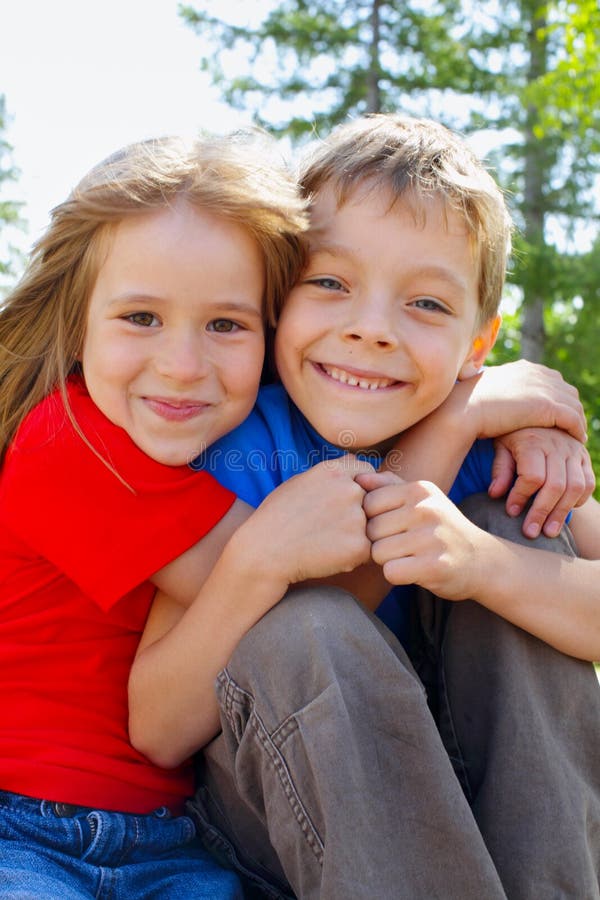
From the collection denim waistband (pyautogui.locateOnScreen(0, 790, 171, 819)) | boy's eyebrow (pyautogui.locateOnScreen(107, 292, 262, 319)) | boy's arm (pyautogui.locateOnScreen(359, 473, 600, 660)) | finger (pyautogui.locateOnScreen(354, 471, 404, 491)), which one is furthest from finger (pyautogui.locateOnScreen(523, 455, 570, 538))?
denim waistband (pyautogui.locateOnScreen(0, 790, 171, 819))

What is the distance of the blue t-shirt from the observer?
2164 millimetres

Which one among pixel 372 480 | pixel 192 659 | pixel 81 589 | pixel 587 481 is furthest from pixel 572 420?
pixel 81 589

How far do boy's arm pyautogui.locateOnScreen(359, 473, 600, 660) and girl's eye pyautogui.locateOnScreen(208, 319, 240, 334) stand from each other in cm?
48

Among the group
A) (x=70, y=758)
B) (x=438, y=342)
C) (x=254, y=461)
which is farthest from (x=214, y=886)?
(x=438, y=342)

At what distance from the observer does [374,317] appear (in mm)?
2172

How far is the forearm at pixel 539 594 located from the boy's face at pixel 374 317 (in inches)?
18.7

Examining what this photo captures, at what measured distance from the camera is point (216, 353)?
2082mm

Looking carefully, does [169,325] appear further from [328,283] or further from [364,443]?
[364,443]

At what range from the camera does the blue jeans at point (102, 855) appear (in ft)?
5.95

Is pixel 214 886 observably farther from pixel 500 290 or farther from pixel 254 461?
pixel 500 290

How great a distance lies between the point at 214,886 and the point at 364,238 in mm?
1467

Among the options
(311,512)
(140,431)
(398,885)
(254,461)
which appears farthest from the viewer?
(254,461)

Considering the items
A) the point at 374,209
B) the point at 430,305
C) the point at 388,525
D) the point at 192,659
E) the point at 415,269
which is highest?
the point at 374,209

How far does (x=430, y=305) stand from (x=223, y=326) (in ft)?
1.72
